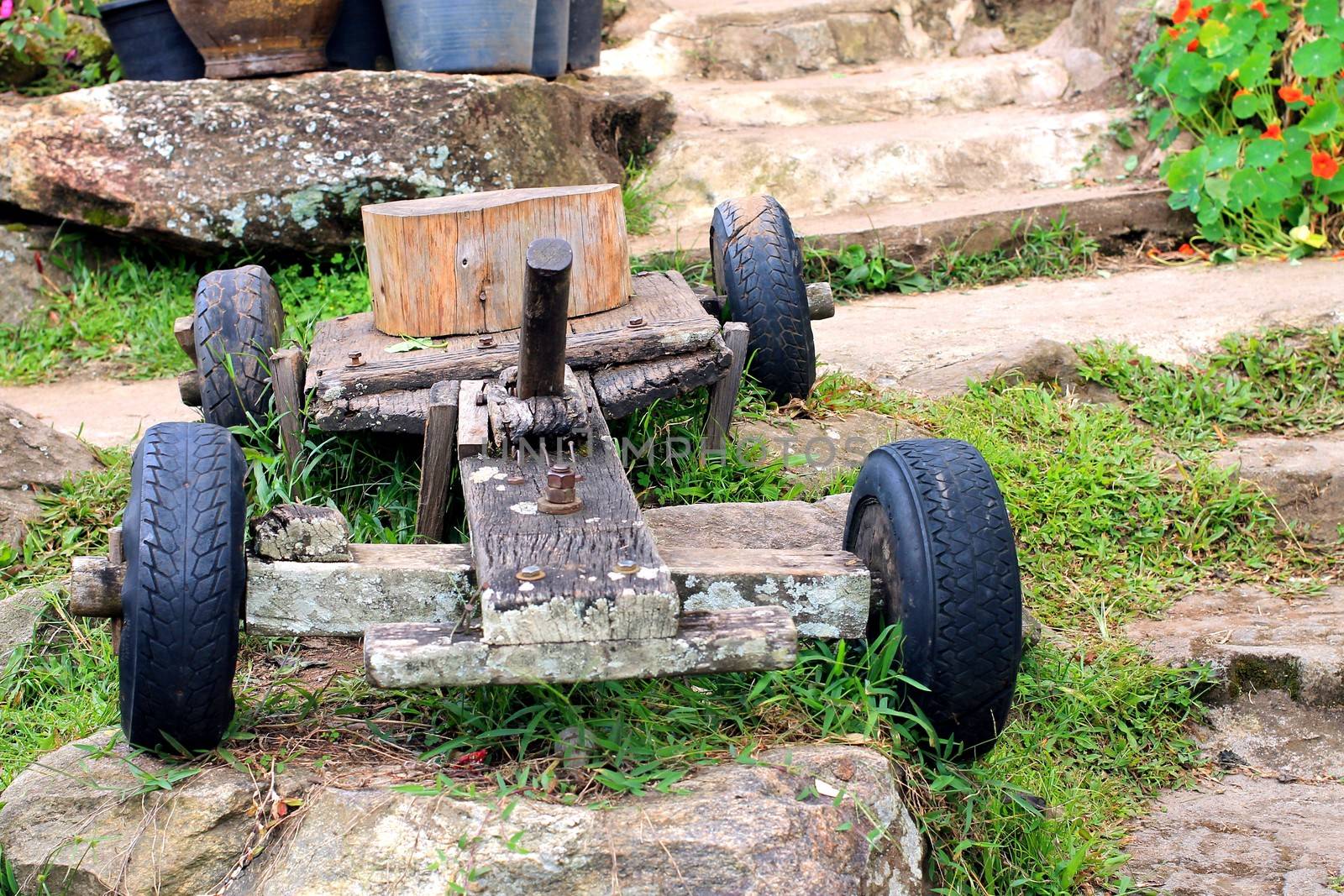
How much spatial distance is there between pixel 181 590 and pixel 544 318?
2.82ft

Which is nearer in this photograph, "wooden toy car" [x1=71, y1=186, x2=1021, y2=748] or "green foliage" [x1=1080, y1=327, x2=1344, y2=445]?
"wooden toy car" [x1=71, y1=186, x2=1021, y2=748]

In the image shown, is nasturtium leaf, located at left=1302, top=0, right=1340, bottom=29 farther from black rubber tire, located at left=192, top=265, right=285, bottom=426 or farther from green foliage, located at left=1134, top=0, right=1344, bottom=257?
black rubber tire, located at left=192, top=265, right=285, bottom=426

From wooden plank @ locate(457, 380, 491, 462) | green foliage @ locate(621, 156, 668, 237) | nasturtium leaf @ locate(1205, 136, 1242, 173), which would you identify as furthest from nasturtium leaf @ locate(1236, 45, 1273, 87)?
wooden plank @ locate(457, 380, 491, 462)

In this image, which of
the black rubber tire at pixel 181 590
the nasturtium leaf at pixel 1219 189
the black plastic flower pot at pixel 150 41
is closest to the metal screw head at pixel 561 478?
the black rubber tire at pixel 181 590

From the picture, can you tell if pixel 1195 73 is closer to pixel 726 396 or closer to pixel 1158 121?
pixel 1158 121

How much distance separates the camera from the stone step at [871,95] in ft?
24.2

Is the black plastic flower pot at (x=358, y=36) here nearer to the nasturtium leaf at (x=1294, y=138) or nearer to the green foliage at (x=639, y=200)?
the green foliage at (x=639, y=200)

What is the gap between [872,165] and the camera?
6770 mm

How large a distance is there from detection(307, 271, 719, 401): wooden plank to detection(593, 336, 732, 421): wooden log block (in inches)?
1.0

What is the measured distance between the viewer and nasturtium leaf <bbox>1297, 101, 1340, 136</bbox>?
5.85 m

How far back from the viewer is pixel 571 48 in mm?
7203

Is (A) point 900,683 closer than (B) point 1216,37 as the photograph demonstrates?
Yes

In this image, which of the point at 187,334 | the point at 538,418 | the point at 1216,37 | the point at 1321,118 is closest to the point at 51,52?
the point at 187,334

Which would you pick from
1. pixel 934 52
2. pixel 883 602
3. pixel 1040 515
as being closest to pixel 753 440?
pixel 1040 515
